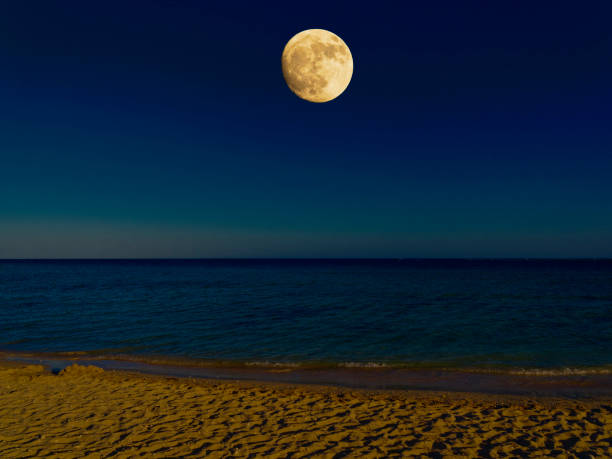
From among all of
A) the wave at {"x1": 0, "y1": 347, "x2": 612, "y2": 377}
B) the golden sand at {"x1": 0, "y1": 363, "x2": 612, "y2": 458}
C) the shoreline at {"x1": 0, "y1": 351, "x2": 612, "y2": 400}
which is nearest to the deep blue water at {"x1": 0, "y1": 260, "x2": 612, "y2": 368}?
the wave at {"x1": 0, "y1": 347, "x2": 612, "y2": 377}

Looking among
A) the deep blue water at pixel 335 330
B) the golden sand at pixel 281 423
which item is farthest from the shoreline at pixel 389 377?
the deep blue water at pixel 335 330

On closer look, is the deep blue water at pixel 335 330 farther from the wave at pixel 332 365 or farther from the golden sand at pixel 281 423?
the golden sand at pixel 281 423

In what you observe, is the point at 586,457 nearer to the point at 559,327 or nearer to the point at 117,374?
the point at 117,374

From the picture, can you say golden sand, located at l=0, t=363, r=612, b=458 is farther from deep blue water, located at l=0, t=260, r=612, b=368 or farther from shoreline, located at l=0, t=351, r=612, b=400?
deep blue water, located at l=0, t=260, r=612, b=368

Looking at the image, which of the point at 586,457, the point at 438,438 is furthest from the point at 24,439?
the point at 586,457

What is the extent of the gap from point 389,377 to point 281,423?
16.7 feet

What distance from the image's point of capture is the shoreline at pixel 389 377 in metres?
10.0

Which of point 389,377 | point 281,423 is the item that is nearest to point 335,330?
point 389,377

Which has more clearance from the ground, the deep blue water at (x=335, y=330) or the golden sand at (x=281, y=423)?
the golden sand at (x=281, y=423)

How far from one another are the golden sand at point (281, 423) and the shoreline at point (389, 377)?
0.83 m

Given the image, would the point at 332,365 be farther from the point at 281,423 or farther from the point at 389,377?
the point at 281,423

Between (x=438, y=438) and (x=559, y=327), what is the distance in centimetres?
1631

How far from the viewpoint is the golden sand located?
6234 mm

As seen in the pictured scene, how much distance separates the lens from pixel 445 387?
33.8 feet
